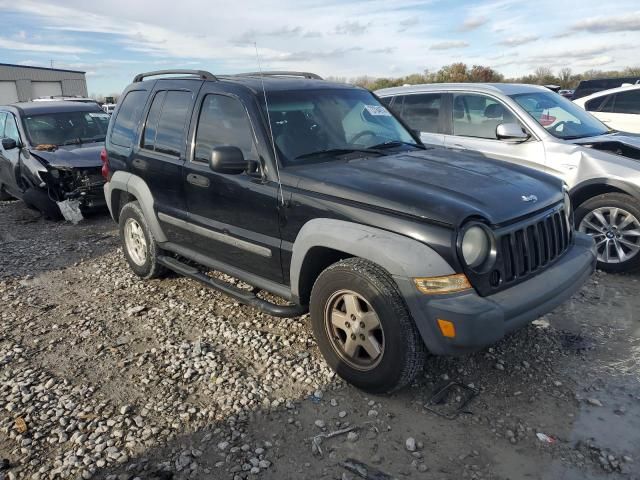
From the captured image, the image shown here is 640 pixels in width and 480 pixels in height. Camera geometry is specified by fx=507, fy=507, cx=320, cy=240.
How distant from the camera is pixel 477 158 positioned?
400 centimetres

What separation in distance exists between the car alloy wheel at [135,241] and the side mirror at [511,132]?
398 centimetres

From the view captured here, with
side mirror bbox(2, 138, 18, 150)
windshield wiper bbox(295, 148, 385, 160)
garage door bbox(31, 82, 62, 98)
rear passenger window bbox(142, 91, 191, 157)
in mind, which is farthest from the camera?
garage door bbox(31, 82, 62, 98)

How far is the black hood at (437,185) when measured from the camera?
2.94 meters

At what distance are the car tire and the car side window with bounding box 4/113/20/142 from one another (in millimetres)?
8568

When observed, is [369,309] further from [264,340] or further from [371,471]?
[264,340]

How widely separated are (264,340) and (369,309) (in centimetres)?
121

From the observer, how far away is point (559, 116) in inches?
235

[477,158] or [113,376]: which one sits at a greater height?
[477,158]

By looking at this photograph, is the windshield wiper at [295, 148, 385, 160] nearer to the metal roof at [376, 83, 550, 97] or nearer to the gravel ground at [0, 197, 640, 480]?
the gravel ground at [0, 197, 640, 480]

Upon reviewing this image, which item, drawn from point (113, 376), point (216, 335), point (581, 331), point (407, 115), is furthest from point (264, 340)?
point (407, 115)

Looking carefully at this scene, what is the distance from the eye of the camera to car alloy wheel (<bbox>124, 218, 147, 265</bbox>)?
5266mm

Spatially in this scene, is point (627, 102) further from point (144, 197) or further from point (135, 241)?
point (135, 241)

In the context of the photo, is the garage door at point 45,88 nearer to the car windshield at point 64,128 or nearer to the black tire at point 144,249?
the car windshield at point 64,128

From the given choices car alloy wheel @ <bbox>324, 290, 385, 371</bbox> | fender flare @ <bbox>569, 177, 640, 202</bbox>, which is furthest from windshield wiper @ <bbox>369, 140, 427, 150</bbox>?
fender flare @ <bbox>569, 177, 640, 202</bbox>
